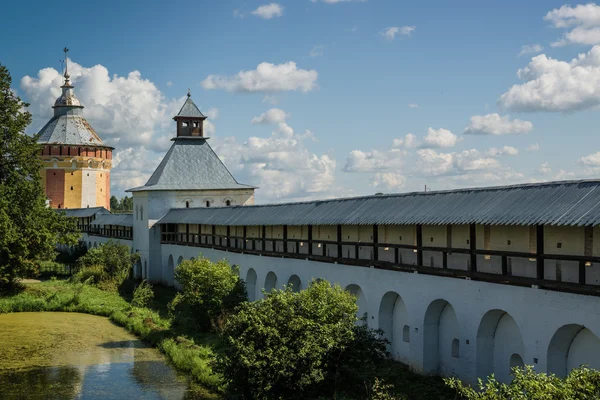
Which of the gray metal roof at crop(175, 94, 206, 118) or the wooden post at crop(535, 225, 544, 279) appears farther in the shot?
the gray metal roof at crop(175, 94, 206, 118)

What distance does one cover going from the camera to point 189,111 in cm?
3547

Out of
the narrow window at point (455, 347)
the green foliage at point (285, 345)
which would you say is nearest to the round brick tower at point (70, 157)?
the green foliage at point (285, 345)

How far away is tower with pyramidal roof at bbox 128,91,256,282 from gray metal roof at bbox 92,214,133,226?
198 cm

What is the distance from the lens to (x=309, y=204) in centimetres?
1883

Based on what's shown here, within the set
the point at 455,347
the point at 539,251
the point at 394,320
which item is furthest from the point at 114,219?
the point at 539,251

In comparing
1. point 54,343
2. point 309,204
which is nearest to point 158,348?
point 54,343

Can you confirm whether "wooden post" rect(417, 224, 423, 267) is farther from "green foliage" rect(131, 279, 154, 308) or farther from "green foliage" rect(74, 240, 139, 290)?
"green foliage" rect(74, 240, 139, 290)

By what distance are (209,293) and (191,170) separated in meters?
15.2

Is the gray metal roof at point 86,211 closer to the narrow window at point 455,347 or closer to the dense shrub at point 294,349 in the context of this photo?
the dense shrub at point 294,349

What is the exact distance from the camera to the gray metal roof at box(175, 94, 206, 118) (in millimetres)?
35281

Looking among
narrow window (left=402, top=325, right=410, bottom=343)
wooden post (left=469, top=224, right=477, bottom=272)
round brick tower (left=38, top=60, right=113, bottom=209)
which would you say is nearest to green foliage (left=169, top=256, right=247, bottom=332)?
narrow window (left=402, top=325, right=410, bottom=343)

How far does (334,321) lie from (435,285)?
212 centimetres

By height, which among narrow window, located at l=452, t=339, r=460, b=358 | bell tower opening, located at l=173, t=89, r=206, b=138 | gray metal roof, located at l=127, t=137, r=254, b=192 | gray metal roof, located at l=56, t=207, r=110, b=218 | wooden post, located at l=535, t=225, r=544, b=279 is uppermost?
bell tower opening, located at l=173, t=89, r=206, b=138

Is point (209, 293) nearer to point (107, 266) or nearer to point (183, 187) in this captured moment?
point (107, 266)
